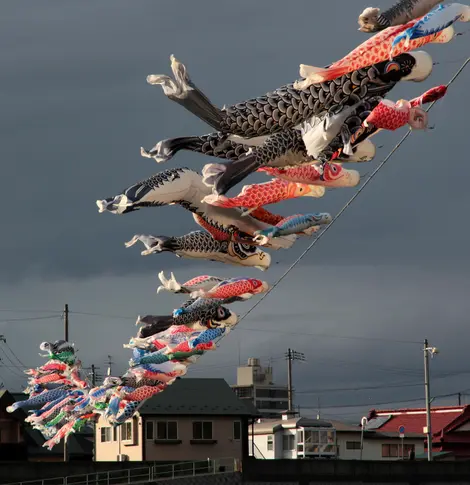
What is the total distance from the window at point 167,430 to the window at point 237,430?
3332 mm

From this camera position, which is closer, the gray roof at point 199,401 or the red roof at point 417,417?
the gray roof at point 199,401

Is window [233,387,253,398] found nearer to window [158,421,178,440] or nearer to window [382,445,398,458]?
window [382,445,398,458]

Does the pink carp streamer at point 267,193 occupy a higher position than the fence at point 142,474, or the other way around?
the pink carp streamer at point 267,193

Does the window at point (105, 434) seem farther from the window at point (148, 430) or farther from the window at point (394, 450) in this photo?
the window at point (394, 450)

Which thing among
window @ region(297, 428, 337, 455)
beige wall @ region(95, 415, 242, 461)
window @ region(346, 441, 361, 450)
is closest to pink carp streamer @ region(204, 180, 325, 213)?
beige wall @ region(95, 415, 242, 461)

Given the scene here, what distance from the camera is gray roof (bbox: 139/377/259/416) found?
231 ft

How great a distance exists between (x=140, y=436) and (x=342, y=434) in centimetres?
1923

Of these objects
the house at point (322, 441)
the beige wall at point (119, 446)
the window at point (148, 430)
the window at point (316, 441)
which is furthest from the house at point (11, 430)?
the window at point (316, 441)

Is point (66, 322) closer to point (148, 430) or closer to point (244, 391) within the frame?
point (148, 430)

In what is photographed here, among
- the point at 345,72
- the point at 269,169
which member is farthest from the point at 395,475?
the point at 345,72

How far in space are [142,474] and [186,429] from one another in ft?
52.9

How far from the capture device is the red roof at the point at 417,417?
84500mm

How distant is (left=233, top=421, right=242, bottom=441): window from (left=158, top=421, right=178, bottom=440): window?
3332 millimetres

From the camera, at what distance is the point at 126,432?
71.6 meters
